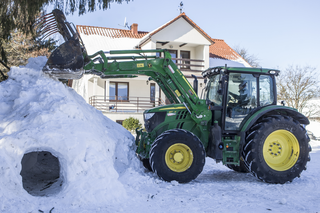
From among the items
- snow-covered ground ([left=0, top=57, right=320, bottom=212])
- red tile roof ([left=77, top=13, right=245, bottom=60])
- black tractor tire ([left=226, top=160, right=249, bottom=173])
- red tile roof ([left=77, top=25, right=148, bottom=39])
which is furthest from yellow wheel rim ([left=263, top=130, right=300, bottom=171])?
red tile roof ([left=77, top=25, right=148, bottom=39])

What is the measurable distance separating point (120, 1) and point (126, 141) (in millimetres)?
3260

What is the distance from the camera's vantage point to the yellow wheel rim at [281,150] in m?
6.21

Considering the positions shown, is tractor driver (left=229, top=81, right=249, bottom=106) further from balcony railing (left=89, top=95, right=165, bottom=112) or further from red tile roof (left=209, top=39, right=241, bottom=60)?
red tile roof (left=209, top=39, right=241, bottom=60)

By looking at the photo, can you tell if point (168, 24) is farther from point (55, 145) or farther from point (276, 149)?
point (55, 145)

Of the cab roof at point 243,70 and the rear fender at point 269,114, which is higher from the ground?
the cab roof at point 243,70

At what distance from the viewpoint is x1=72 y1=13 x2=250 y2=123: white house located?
62.8ft

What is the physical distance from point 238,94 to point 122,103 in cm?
1332

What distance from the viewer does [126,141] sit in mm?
6504

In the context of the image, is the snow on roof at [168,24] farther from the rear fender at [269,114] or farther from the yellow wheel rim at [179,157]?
the yellow wheel rim at [179,157]

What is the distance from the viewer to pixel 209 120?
6441mm

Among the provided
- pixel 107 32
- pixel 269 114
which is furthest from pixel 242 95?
pixel 107 32

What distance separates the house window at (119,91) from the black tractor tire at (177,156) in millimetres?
14172

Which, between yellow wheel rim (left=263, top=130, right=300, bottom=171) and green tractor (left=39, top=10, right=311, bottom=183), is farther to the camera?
yellow wheel rim (left=263, top=130, right=300, bottom=171)

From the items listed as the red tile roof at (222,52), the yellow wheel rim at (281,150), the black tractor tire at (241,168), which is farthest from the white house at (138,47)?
the yellow wheel rim at (281,150)
